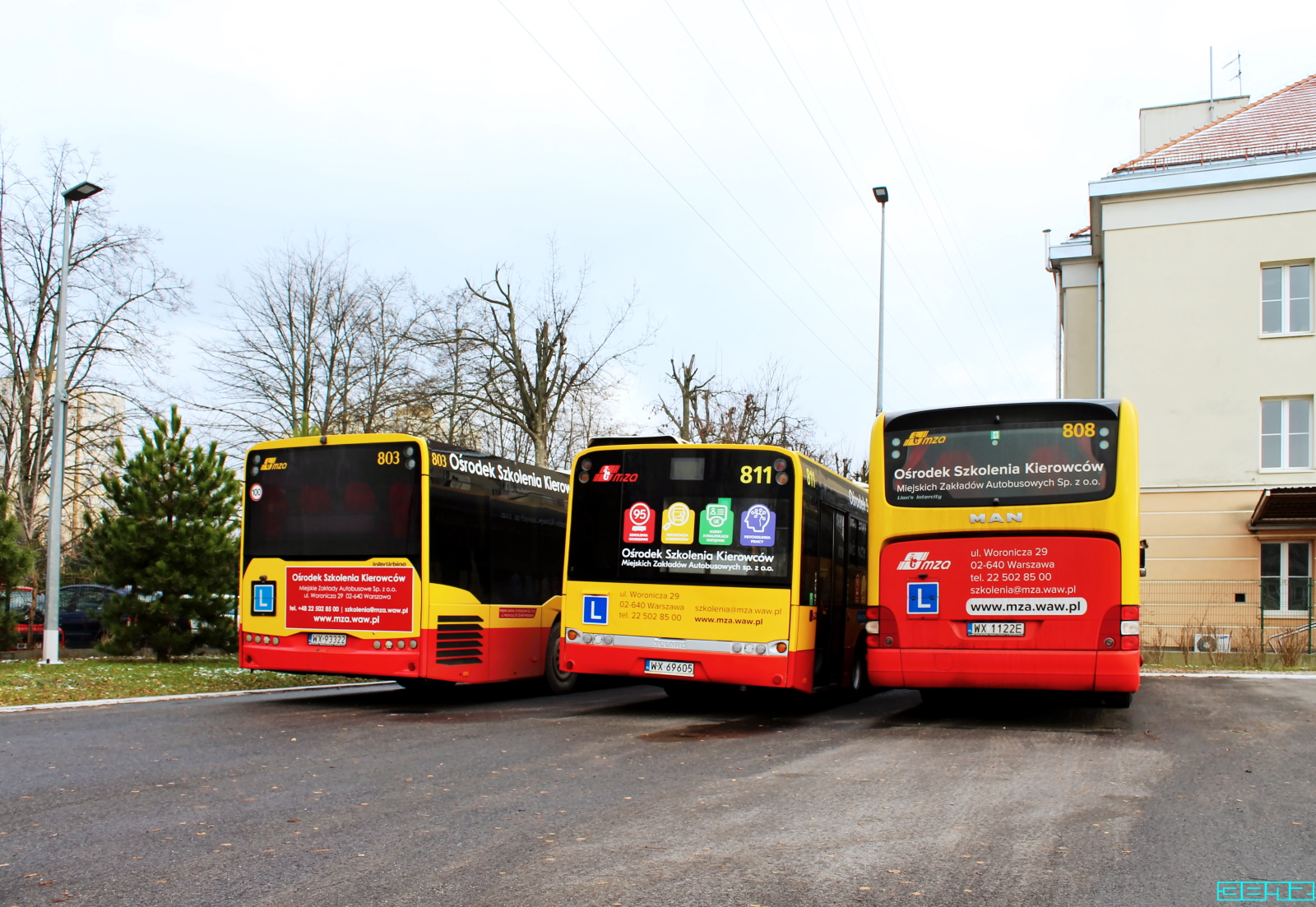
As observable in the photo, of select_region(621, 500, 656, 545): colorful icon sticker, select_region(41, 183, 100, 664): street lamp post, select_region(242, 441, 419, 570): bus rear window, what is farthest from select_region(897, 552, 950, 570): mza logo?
select_region(41, 183, 100, 664): street lamp post

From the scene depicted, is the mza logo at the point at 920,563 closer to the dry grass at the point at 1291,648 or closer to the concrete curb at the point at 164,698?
the concrete curb at the point at 164,698

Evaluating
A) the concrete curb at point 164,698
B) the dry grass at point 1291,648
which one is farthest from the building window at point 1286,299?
the concrete curb at point 164,698

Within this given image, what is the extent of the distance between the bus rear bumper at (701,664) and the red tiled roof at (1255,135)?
925 inches

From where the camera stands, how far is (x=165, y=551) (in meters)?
21.2

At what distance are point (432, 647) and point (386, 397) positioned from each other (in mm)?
25383

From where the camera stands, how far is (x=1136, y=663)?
1120 centimetres

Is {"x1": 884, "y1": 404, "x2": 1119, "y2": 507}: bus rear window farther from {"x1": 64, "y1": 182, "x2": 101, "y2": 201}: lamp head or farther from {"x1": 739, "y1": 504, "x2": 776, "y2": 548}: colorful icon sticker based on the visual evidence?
{"x1": 64, "y1": 182, "x2": 101, "y2": 201}: lamp head

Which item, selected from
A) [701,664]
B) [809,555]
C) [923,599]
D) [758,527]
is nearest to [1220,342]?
[809,555]

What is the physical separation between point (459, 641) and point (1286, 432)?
23786mm

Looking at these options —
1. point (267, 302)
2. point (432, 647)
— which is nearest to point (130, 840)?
point (432, 647)

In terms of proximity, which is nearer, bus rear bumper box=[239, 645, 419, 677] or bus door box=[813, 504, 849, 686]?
bus rear bumper box=[239, 645, 419, 677]

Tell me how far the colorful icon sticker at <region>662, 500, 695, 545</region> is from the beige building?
65.5 feet

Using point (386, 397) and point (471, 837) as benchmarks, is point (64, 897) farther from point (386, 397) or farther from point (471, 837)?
point (386, 397)

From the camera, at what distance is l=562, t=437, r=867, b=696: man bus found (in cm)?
1232
